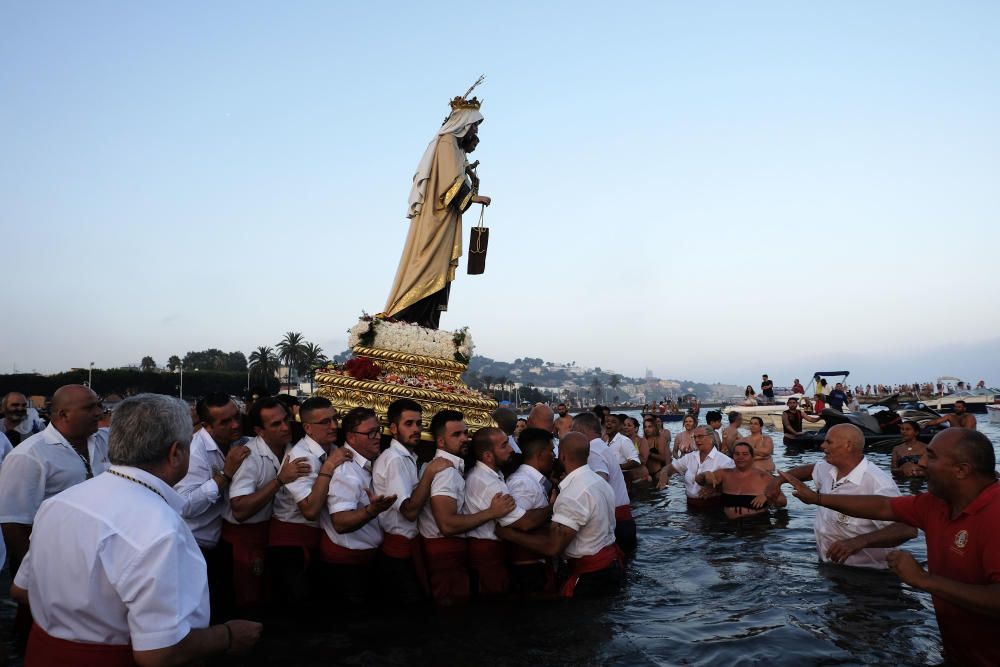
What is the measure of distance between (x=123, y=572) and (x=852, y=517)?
6.17 m

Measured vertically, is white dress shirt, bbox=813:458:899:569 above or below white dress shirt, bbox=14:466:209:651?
below

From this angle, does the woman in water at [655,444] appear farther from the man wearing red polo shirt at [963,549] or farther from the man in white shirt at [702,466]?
the man wearing red polo shirt at [963,549]

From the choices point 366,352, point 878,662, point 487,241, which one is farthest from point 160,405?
point 487,241

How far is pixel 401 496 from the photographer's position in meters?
6.10

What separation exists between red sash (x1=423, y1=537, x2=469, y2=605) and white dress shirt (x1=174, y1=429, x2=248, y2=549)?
1.85m

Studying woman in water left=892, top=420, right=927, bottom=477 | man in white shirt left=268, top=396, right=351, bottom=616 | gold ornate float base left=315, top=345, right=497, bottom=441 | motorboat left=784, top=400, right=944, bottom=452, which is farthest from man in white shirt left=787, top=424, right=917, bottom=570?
motorboat left=784, top=400, right=944, bottom=452

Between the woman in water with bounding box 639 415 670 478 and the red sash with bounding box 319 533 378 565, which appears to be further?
the woman in water with bounding box 639 415 670 478

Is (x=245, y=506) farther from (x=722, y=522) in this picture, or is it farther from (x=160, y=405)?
(x=722, y=522)

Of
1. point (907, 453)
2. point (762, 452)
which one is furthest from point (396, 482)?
point (907, 453)

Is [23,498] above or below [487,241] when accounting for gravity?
below

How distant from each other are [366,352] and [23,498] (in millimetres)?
5109

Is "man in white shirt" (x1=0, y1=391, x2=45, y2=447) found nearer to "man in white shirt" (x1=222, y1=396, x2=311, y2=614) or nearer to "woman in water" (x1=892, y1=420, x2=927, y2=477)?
"man in white shirt" (x1=222, y1=396, x2=311, y2=614)

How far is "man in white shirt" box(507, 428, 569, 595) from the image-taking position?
6547mm

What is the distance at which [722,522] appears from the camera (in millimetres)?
10773
